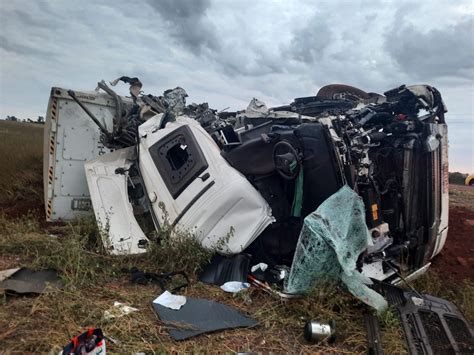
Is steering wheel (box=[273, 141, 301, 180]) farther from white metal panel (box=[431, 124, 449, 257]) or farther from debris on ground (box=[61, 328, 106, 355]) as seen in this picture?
debris on ground (box=[61, 328, 106, 355])

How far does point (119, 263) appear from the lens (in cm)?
378

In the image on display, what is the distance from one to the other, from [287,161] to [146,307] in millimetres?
1656

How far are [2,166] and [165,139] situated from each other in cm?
403

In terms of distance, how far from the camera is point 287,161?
3551mm

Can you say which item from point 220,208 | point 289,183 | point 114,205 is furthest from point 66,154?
point 289,183

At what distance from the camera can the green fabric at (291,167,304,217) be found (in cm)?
365

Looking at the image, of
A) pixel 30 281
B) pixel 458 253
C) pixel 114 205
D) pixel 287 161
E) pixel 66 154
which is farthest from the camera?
pixel 66 154

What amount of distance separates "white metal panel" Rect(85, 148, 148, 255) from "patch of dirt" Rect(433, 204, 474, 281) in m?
3.45

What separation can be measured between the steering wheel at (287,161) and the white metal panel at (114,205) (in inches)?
62.7

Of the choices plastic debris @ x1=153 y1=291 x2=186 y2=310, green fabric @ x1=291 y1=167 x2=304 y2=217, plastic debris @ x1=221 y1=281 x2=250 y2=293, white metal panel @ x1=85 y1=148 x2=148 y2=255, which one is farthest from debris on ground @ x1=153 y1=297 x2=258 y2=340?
white metal panel @ x1=85 y1=148 x2=148 y2=255

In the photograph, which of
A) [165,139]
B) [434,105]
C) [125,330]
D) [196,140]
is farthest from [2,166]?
[434,105]

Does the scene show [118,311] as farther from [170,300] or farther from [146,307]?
[170,300]

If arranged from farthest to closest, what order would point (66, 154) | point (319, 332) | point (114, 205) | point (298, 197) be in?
1. point (66, 154)
2. point (114, 205)
3. point (298, 197)
4. point (319, 332)

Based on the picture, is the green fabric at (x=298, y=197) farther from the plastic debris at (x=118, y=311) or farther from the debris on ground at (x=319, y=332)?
the plastic debris at (x=118, y=311)
